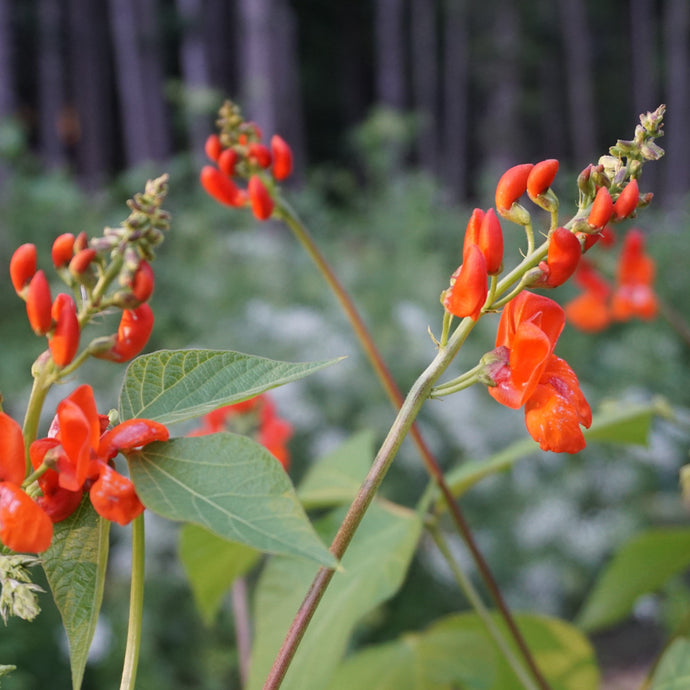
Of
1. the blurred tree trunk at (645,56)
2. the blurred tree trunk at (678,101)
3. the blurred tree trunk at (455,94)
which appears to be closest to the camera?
the blurred tree trunk at (678,101)

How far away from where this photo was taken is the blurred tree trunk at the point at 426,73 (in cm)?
1717

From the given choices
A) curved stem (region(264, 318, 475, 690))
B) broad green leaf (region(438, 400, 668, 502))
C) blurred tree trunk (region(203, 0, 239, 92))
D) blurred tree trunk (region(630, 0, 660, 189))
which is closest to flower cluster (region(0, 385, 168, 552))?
curved stem (region(264, 318, 475, 690))

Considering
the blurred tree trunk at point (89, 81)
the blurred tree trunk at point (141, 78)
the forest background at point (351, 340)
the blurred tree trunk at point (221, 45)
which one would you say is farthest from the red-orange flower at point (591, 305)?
the blurred tree trunk at point (221, 45)

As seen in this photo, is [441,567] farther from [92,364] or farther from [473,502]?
[92,364]

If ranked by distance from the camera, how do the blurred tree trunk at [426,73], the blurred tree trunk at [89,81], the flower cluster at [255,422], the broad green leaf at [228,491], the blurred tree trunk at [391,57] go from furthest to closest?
the blurred tree trunk at [426,73], the blurred tree trunk at [89,81], the blurred tree trunk at [391,57], the flower cluster at [255,422], the broad green leaf at [228,491]

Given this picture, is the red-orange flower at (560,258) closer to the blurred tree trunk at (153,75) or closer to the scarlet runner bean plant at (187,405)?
the scarlet runner bean plant at (187,405)

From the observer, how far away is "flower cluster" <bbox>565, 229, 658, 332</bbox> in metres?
1.61

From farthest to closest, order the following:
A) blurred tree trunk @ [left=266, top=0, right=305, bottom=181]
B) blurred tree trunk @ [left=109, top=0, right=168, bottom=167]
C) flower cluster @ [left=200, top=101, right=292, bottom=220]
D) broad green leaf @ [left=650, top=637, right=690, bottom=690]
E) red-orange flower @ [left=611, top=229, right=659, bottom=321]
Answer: blurred tree trunk @ [left=109, top=0, right=168, bottom=167] < blurred tree trunk @ [left=266, top=0, right=305, bottom=181] < red-orange flower @ [left=611, top=229, right=659, bottom=321] < flower cluster @ [left=200, top=101, right=292, bottom=220] < broad green leaf @ [left=650, top=637, right=690, bottom=690]

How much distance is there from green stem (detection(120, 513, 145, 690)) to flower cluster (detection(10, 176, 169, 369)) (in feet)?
0.34

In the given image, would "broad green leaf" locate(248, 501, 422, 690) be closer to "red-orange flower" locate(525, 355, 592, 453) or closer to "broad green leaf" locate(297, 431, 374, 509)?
"broad green leaf" locate(297, 431, 374, 509)

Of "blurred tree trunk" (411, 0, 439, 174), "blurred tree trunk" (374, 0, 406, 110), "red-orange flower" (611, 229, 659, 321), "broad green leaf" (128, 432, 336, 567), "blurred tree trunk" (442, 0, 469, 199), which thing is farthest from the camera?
"blurred tree trunk" (442, 0, 469, 199)

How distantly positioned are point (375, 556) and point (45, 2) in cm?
1544

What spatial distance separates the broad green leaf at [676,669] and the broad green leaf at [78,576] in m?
0.49

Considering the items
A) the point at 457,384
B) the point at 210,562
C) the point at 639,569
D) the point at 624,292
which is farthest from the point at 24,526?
the point at 624,292
